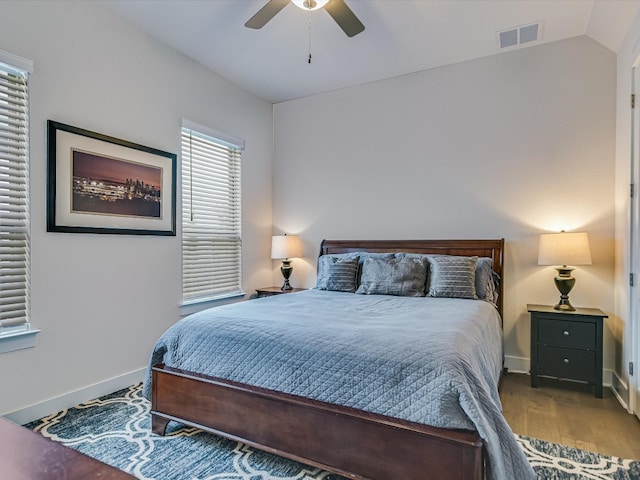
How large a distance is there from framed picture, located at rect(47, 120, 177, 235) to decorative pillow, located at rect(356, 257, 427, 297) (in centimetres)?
189

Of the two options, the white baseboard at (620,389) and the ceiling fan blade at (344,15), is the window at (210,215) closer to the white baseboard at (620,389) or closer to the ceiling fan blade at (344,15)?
the ceiling fan blade at (344,15)

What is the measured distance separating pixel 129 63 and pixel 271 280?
284 centimetres

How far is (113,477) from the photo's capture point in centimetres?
101

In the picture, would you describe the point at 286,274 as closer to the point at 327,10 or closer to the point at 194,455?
the point at 194,455

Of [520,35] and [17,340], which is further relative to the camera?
[520,35]

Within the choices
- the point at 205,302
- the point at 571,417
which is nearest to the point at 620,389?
the point at 571,417

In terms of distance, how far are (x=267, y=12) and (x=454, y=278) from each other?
2.46 meters

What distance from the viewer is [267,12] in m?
2.46

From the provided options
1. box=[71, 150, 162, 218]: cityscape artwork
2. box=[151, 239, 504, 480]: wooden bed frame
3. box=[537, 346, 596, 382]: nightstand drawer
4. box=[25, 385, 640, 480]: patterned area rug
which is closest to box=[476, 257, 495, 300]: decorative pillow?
box=[537, 346, 596, 382]: nightstand drawer

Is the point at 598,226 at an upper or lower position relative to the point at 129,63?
lower

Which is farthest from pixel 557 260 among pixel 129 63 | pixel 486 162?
pixel 129 63

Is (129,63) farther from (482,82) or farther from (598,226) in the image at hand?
(598,226)

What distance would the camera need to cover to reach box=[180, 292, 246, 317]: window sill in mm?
3619

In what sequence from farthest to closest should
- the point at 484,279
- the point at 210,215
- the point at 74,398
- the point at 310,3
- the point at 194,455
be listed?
the point at 210,215 < the point at 484,279 < the point at 74,398 < the point at 310,3 < the point at 194,455
